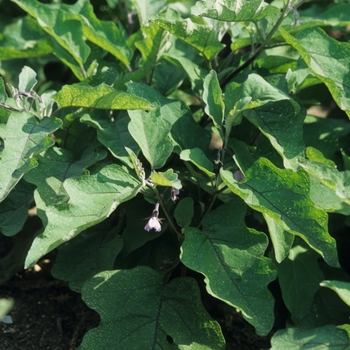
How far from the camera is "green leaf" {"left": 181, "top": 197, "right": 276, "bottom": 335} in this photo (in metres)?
1.76

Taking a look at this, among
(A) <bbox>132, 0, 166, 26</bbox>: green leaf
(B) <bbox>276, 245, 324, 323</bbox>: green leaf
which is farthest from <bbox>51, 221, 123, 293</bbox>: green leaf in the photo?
(A) <bbox>132, 0, 166, 26</bbox>: green leaf

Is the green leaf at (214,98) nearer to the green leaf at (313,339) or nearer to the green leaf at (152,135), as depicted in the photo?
the green leaf at (152,135)

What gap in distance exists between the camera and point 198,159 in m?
1.92

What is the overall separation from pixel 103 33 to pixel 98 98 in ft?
2.44

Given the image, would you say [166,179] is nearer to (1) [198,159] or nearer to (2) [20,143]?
(1) [198,159]

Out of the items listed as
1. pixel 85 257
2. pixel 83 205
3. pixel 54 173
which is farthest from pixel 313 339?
pixel 54 173

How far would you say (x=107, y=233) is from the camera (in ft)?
7.39

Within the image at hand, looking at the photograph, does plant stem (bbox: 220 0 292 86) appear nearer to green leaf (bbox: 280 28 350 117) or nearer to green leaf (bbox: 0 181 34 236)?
green leaf (bbox: 280 28 350 117)

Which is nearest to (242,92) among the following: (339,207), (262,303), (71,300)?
(339,207)

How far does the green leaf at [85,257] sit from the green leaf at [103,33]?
73 centimetres

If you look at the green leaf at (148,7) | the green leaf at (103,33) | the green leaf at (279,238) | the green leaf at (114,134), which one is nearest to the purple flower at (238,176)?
the green leaf at (279,238)

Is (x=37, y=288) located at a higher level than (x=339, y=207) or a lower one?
lower

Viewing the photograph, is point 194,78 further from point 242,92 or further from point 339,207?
point 339,207

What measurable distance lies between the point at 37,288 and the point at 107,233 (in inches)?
14.7
